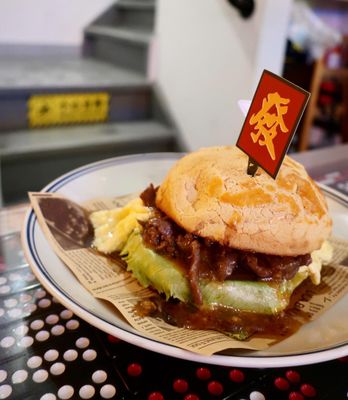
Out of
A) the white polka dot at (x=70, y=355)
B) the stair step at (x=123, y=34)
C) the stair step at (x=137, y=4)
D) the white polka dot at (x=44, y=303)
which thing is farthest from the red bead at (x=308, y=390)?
the stair step at (x=137, y=4)

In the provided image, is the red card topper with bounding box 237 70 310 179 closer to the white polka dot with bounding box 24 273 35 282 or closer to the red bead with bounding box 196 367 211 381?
the red bead with bounding box 196 367 211 381

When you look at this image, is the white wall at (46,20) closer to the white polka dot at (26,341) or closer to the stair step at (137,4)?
the stair step at (137,4)

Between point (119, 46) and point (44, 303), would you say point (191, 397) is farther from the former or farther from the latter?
point (119, 46)

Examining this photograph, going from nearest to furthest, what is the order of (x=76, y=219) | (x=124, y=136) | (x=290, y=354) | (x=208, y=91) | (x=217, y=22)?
(x=290, y=354), (x=76, y=219), (x=217, y=22), (x=208, y=91), (x=124, y=136)

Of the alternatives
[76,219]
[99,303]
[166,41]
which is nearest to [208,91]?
[166,41]

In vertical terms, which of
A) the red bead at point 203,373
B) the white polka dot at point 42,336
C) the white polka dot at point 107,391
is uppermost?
the white polka dot at point 107,391

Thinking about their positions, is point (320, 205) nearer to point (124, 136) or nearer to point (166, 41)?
point (124, 136)

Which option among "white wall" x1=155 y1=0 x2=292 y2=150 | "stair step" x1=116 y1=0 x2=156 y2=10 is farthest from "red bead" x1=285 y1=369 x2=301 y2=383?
"stair step" x1=116 y1=0 x2=156 y2=10
